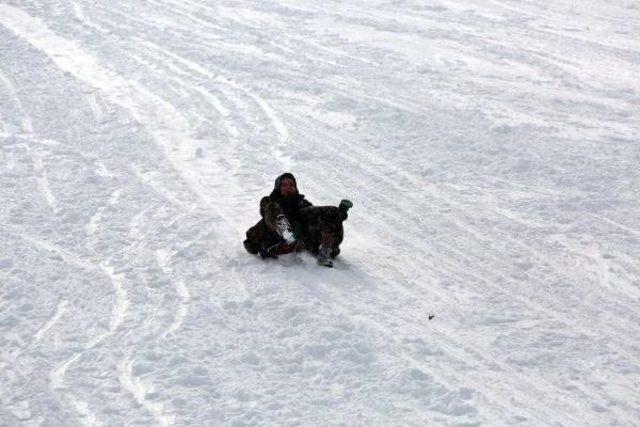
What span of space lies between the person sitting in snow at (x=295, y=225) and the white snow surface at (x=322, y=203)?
191 millimetres

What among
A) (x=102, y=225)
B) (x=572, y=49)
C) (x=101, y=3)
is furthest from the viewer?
(x=101, y=3)

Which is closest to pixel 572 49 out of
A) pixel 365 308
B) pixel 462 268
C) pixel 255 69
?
pixel 255 69

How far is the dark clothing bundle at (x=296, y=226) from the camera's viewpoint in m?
8.37

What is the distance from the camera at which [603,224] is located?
1005 cm

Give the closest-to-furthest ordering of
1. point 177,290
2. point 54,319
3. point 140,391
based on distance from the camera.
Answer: point 140,391, point 54,319, point 177,290

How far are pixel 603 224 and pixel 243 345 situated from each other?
5243 mm

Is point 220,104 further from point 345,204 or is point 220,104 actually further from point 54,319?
point 54,319

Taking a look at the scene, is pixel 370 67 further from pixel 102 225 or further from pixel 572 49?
pixel 102 225

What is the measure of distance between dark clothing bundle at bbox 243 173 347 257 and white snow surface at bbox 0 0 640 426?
0.18 meters

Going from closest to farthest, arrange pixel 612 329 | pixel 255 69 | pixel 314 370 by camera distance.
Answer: pixel 314 370, pixel 612 329, pixel 255 69

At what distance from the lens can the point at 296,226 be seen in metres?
8.49

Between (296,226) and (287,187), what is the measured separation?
0.43m

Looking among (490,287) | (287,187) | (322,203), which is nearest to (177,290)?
(287,187)

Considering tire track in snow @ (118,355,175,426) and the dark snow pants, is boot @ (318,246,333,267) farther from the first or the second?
tire track in snow @ (118,355,175,426)
